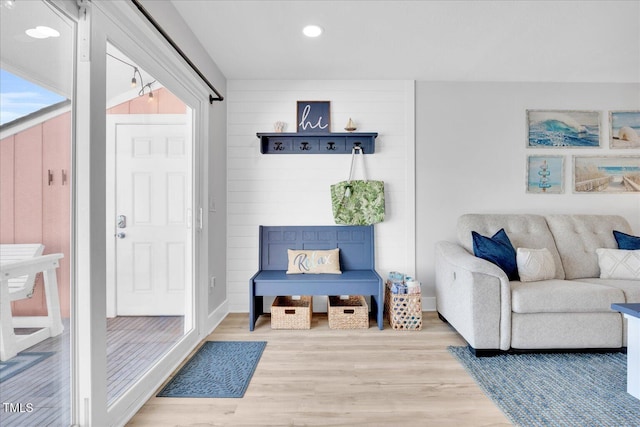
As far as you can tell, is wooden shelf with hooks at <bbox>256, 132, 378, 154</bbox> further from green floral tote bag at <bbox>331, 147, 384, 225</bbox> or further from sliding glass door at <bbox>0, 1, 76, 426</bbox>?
sliding glass door at <bbox>0, 1, 76, 426</bbox>

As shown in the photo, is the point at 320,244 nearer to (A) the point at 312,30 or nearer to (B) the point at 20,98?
(A) the point at 312,30

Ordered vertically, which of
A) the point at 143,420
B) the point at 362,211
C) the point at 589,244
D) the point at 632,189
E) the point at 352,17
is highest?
the point at 352,17

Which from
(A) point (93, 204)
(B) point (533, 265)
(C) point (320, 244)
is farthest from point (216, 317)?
(B) point (533, 265)

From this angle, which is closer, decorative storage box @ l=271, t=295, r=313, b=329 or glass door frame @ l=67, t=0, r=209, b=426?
glass door frame @ l=67, t=0, r=209, b=426

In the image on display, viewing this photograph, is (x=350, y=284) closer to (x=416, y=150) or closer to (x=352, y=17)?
(x=416, y=150)

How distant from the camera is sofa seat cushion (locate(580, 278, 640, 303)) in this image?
2451 mm

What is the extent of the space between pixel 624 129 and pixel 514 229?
1721 millimetres

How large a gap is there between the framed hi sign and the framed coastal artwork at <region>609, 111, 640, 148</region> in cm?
296

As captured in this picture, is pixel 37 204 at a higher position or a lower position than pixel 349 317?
higher

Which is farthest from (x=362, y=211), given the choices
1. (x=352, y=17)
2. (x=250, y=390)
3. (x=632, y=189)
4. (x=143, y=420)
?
(x=632, y=189)

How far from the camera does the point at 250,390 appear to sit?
2.01m

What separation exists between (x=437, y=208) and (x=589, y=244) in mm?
1369

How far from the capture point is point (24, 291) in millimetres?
1230

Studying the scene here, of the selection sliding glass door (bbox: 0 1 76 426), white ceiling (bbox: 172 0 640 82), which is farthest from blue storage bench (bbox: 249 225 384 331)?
sliding glass door (bbox: 0 1 76 426)
